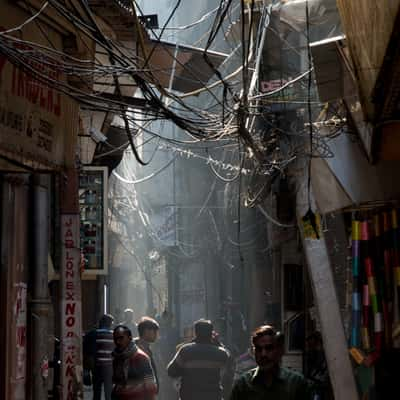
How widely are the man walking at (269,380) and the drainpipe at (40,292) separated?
2505 millimetres

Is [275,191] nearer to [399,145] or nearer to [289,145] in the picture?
[289,145]

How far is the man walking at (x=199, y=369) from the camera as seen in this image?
12586 millimetres

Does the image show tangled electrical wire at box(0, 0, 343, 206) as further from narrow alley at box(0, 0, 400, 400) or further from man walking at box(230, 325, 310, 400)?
man walking at box(230, 325, 310, 400)

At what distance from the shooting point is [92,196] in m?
13.5

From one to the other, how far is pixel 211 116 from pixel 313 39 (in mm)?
6392

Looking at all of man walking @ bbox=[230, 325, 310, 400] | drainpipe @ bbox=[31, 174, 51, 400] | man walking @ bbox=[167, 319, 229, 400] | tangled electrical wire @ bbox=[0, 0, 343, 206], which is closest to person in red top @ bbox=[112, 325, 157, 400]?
drainpipe @ bbox=[31, 174, 51, 400]

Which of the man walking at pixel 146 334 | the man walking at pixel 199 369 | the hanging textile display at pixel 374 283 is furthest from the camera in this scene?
the man walking at pixel 199 369

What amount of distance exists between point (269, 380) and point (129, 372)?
3820mm

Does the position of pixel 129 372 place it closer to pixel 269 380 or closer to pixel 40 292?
pixel 40 292

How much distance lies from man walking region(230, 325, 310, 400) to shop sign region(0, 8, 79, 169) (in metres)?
2.66

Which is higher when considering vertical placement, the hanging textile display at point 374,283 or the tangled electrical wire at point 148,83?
the tangled electrical wire at point 148,83

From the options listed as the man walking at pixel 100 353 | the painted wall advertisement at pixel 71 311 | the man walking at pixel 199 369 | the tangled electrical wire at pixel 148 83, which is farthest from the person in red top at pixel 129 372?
the man walking at pixel 100 353

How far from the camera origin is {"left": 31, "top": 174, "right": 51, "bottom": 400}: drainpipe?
→ 9031 millimetres

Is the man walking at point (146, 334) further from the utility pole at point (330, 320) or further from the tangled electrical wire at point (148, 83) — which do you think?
the tangled electrical wire at point (148, 83)
